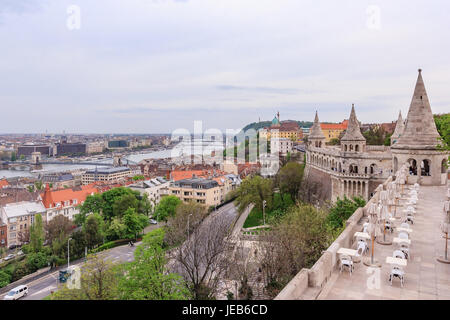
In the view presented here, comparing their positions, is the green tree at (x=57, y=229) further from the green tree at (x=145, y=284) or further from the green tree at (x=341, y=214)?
the green tree at (x=341, y=214)

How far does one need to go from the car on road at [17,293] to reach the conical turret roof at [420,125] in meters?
23.2

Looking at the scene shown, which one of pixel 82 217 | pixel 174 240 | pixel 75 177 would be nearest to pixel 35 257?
pixel 82 217

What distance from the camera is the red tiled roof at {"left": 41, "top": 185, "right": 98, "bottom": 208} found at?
37875mm

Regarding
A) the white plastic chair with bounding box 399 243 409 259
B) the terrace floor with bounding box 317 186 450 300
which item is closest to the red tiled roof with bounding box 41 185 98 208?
the terrace floor with bounding box 317 186 450 300

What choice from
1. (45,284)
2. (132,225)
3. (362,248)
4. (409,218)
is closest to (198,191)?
(132,225)

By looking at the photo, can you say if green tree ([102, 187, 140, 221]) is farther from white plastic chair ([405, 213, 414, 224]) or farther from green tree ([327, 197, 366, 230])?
white plastic chair ([405, 213, 414, 224])

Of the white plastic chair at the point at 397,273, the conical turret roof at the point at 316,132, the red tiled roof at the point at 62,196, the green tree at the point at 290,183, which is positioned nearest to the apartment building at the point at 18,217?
the red tiled roof at the point at 62,196

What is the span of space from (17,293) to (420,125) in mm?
24512

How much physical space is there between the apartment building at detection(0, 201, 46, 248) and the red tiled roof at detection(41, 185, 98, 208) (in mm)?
1258

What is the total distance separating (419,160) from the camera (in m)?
16.5

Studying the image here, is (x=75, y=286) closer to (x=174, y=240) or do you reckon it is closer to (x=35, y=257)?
(x=174, y=240)

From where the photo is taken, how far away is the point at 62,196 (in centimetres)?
3959
